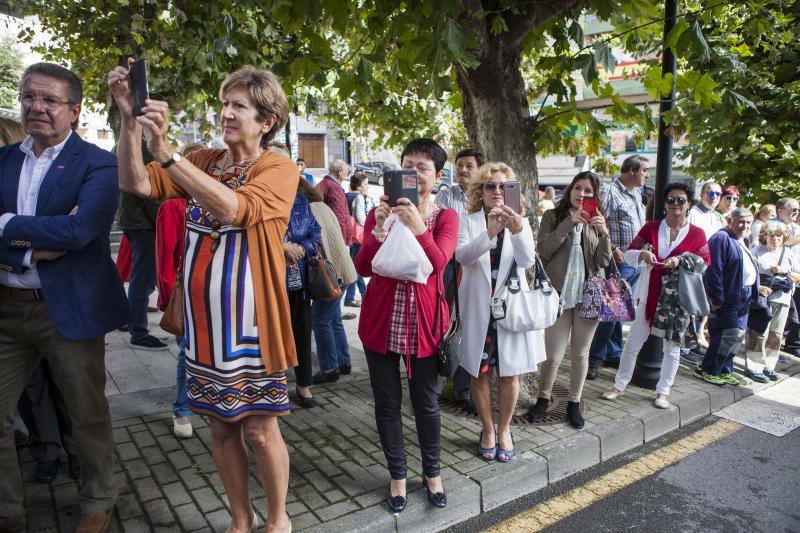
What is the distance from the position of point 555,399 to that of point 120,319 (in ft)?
11.1

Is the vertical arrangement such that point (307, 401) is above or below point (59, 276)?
Result: below

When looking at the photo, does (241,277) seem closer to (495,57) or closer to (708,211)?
(495,57)

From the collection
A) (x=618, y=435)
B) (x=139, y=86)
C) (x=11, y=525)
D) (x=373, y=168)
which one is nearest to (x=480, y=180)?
(x=139, y=86)

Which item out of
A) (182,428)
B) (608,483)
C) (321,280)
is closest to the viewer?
(608,483)

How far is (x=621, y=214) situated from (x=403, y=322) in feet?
13.2

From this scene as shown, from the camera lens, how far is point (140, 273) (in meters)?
5.79

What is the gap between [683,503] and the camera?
335 cm

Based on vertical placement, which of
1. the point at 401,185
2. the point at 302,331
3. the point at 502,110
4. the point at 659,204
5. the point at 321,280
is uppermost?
the point at 502,110

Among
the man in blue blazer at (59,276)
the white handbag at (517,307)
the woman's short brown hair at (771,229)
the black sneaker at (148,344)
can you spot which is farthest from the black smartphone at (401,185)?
the woman's short brown hair at (771,229)

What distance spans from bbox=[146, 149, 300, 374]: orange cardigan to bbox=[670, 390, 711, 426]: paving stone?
145 inches

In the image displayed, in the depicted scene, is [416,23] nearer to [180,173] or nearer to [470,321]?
[470,321]

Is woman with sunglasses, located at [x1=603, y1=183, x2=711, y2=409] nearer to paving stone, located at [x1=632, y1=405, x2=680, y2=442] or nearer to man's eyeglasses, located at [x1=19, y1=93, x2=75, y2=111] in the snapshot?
paving stone, located at [x1=632, y1=405, x2=680, y2=442]

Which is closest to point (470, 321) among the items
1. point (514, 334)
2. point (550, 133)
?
point (514, 334)

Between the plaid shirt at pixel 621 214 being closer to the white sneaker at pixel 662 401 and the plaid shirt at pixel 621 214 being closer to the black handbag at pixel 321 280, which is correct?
the white sneaker at pixel 662 401
